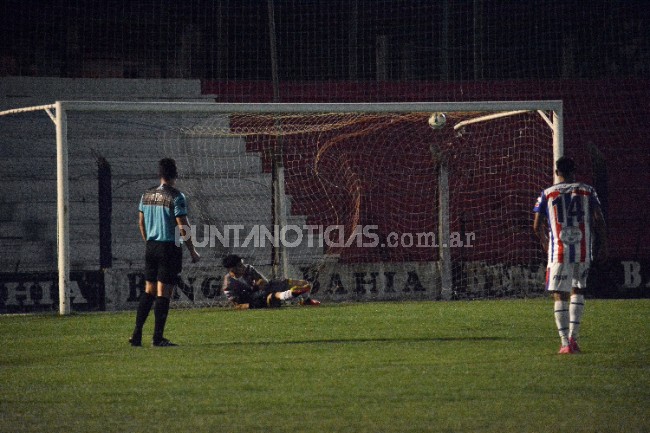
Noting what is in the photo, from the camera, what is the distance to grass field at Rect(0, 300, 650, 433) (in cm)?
611

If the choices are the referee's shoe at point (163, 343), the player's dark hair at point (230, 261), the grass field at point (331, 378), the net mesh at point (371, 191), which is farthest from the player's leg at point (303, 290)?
the referee's shoe at point (163, 343)

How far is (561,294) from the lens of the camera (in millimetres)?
9383

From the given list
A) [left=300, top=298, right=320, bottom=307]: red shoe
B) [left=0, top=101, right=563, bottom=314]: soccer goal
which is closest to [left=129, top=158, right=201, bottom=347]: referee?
[left=300, top=298, right=320, bottom=307]: red shoe

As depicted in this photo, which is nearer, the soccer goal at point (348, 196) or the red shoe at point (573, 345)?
the red shoe at point (573, 345)

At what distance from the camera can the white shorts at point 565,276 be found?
30.6 ft

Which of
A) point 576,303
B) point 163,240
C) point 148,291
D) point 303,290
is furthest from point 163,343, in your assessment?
point 303,290

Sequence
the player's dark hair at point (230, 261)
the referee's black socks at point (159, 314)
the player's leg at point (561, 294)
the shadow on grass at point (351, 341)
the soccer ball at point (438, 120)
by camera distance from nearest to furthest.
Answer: the player's leg at point (561, 294)
the referee's black socks at point (159, 314)
the shadow on grass at point (351, 341)
the player's dark hair at point (230, 261)
the soccer ball at point (438, 120)

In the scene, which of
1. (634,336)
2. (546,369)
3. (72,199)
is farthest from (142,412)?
(72,199)

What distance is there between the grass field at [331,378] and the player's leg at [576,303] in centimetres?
20

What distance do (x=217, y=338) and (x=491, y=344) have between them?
289cm

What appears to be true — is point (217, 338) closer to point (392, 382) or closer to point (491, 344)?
point (491, 344)

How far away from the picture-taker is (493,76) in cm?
2345

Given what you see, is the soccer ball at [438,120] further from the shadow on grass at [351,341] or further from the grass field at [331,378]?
the shadow on grass at [351,341]

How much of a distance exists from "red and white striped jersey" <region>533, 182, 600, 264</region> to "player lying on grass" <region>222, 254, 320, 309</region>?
24.0 ft
